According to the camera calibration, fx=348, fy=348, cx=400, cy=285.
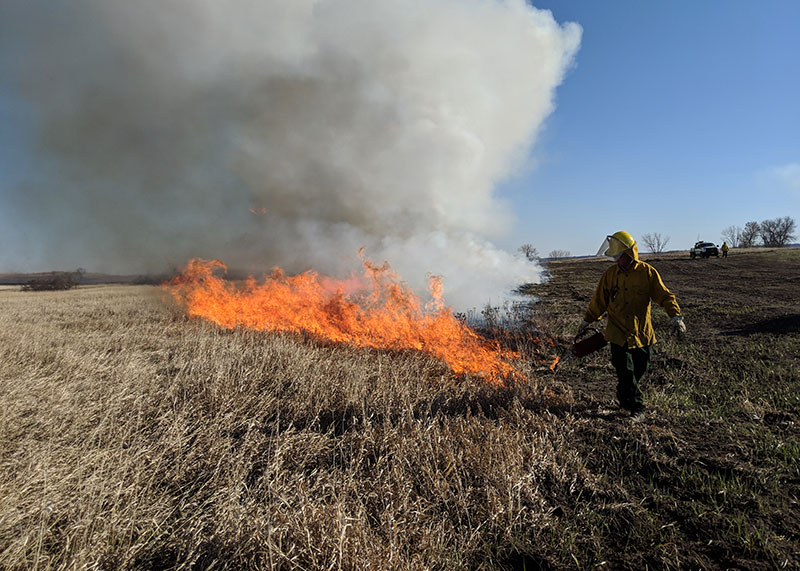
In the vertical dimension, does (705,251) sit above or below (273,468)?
above

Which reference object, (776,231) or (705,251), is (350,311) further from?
(776,231)

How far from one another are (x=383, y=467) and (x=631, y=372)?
3.62 metres

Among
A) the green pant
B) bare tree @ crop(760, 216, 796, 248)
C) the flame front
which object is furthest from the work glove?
bare tree @ crop(760, 216, 796, 248)

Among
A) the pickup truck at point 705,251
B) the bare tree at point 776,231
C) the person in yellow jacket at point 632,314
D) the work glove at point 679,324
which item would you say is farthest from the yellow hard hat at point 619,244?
the bare tree at point 776,231

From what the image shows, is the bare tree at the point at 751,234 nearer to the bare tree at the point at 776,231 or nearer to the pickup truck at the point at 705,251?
the bare tree at the point at 776,231

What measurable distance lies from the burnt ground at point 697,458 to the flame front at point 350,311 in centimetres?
185

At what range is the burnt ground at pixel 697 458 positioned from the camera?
264 centimetres

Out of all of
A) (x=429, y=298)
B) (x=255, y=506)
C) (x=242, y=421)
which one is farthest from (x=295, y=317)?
(x=255, y=506)

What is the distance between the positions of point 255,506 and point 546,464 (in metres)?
2.78

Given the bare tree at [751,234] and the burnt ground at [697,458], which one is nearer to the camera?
the burnt ground at [697,458]

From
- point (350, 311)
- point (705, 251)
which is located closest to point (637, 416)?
point (350, 311)

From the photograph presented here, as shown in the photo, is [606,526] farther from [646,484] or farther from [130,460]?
[130,460]

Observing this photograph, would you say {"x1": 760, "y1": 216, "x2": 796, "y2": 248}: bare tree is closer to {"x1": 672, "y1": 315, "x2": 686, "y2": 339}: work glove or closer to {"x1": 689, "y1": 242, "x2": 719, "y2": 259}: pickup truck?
{"x1": 689, "y1": 242, "x2": 719, "y2": 259}: pickup truck

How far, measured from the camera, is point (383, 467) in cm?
355
